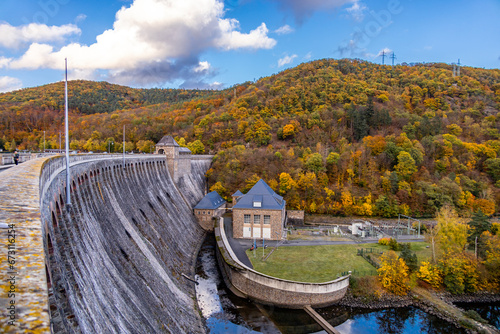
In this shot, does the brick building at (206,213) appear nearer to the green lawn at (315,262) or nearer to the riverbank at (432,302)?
the green lawn at (315,262)

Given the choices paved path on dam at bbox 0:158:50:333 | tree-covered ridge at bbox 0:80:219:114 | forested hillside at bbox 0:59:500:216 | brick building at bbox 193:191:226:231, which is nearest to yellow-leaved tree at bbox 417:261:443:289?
forested hillside at bbox 0:59:500:216

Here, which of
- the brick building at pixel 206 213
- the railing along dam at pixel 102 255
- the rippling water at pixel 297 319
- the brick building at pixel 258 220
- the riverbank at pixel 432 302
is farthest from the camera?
the brick building at pixel 206 213

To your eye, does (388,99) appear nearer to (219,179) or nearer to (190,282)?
(219,179)


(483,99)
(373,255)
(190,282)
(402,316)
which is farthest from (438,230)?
(483,99)

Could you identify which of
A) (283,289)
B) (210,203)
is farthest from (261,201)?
(283,289)

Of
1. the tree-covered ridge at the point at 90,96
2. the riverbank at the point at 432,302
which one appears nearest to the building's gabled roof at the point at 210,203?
the riverbank at the point at 432,302

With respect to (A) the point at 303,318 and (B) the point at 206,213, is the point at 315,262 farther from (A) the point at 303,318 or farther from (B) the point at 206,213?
(B) the point at 206,213

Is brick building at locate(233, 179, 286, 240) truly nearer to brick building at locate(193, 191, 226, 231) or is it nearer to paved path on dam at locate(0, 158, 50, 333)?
brick building at locate(193, 191, 226, 231)
